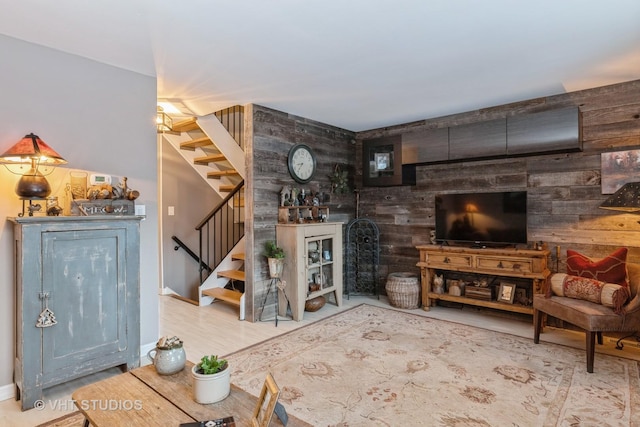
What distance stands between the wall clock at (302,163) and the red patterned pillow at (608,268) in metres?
2.97

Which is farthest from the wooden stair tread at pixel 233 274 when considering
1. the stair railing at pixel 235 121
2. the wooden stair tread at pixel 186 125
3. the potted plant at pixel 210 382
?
the potted plant at pixel 210 382

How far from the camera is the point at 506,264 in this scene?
12.5 feet

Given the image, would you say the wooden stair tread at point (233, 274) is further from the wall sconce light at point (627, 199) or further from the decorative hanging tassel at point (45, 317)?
the wall sconce light at point (627, 199)

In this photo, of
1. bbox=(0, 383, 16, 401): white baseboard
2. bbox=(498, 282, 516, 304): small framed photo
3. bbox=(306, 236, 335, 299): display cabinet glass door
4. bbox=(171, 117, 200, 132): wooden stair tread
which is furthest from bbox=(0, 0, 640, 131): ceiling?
bbox=(0, 383, 16, 401): white baseboard

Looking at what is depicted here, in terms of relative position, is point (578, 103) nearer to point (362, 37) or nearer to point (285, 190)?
point (362, 37)

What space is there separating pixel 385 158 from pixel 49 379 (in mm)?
4091

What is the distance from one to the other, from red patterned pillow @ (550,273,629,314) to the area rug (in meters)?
0.48

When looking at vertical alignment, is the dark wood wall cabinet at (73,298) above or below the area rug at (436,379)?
above

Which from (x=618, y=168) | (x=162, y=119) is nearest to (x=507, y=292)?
(x=618, y=168)

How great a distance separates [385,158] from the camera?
4844mm

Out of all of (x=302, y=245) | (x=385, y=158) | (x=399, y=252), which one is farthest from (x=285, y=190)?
(x=399, y=252)

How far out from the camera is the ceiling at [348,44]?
2057 millimetres

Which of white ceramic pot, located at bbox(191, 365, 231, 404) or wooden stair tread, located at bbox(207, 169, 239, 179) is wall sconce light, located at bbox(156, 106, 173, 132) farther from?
white ceramic pot, located at bbox(191, 365, 231, 404)

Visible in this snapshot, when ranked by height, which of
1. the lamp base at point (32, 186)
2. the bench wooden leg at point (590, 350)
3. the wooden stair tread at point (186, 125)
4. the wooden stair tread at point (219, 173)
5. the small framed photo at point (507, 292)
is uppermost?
the wooden stair tread at point (186, 125)
